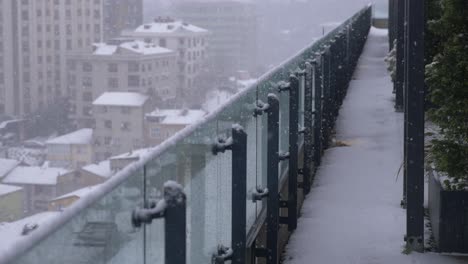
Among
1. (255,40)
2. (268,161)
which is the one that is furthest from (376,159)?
(255,40)

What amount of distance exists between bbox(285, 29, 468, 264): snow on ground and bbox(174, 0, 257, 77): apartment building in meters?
25.9

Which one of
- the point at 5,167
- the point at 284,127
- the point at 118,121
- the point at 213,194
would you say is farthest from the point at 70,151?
the point at 213,194

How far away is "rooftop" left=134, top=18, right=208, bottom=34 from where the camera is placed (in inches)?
2507

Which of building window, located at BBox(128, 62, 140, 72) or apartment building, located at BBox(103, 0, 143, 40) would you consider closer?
building window, located at BBox(128, 62, 140, 72)

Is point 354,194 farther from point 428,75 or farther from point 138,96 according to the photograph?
point 138,96

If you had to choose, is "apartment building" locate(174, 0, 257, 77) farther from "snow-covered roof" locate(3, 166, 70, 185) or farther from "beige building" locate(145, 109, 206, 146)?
"snow-covered roof" locate(3, 166, 70, 185)

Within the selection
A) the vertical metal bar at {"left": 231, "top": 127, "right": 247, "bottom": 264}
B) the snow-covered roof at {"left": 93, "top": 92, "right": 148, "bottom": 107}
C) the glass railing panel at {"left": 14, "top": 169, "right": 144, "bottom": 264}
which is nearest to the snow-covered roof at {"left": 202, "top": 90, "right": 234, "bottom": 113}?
the vertical metal bar at {"left": 231, "top": 127, "right": 247, "bottom": 264}

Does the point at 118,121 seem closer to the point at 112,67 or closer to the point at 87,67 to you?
the point at 112,67

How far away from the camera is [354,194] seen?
387 inches

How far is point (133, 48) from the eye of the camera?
61000 millimetres

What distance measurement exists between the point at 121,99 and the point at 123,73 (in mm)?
8319

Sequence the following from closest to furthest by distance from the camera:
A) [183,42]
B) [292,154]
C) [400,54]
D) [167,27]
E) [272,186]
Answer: [272,186], [292,154], [400,54], [183,42], [167,27]

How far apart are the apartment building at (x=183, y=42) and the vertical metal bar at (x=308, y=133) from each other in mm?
41376

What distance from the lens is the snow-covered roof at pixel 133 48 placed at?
5988 centimetres
